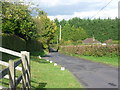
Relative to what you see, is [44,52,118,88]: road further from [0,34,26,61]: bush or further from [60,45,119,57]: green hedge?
[60,45,119,57]: green hedge

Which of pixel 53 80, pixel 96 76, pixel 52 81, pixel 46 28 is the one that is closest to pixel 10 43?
pixel 96 76

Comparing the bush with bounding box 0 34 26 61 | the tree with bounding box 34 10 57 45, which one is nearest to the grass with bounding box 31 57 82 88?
the bush with bounding box 0 34 26 61

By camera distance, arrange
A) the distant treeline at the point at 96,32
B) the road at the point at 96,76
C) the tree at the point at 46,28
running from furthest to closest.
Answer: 1. the distant treeline at the point at 96,32
2. the tree at the point at 46,28
3. the road at the point at 96,76

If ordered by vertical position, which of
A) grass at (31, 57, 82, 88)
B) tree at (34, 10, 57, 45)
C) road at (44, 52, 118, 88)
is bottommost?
road at (44, 52, 118, 88)

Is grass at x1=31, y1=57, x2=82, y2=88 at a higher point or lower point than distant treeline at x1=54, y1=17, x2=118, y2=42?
lower

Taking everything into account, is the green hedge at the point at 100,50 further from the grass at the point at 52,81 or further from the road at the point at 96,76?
the grass at the point at 52,81

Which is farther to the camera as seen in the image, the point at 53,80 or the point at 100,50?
the point at 100,50

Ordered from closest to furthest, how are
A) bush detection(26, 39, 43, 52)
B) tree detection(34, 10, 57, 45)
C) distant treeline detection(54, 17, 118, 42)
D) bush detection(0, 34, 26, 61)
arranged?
bush detection(0, 34, 26, 61) < bush detection(26, 39, 43, 52) < tree detection(34, 10, 57, 45) < distant treeline detection(54, 17, 118, 42)

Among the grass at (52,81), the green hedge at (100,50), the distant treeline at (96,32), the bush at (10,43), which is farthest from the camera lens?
the distant treeline at (96,32)

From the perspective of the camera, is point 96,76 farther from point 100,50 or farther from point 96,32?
point 96,32

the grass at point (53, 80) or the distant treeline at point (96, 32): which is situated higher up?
the distant treeline at point (96, 32)

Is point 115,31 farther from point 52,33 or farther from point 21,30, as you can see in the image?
point 21,30

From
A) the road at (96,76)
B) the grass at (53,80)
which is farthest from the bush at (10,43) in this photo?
the grass at (53,80)

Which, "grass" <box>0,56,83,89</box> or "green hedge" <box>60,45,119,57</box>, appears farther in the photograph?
"green hedge" <box>60,45,119,57</box>
